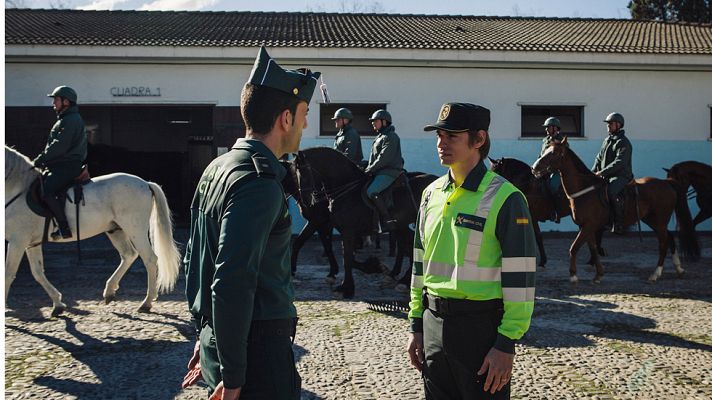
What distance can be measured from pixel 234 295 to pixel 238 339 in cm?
14

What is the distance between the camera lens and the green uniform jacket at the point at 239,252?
2178 mm

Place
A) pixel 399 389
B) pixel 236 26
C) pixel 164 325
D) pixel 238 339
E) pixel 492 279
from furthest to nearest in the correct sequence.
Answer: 1. pixel 236 26
2. pixel 164 325
3. pixel 399 389
4. pixel 492 279
5. pixel 238 339

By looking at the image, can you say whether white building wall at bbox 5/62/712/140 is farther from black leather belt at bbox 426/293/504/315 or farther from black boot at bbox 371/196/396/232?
black leather belt at bbox 426/293/504/315

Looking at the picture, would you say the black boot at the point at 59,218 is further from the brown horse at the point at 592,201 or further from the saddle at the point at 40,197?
the brown horse at the point at 592,201

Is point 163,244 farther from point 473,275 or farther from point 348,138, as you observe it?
point 473,275

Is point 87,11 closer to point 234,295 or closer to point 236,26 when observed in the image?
point 236,26

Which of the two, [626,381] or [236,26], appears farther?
[236,26]

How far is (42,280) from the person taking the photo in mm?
8016

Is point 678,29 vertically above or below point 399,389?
above

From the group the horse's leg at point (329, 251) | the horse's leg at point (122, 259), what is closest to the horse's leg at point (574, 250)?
the horse's leg at point (329, 251)

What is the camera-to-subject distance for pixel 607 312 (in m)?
8.15

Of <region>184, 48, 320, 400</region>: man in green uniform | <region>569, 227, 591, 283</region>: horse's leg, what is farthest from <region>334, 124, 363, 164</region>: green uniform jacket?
<region>184, 48, 320, 400</region>: man in green uniform

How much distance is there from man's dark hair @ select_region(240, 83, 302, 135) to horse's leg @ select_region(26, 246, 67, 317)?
6330 mm

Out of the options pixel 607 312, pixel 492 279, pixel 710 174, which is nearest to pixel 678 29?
pixel 710 174
